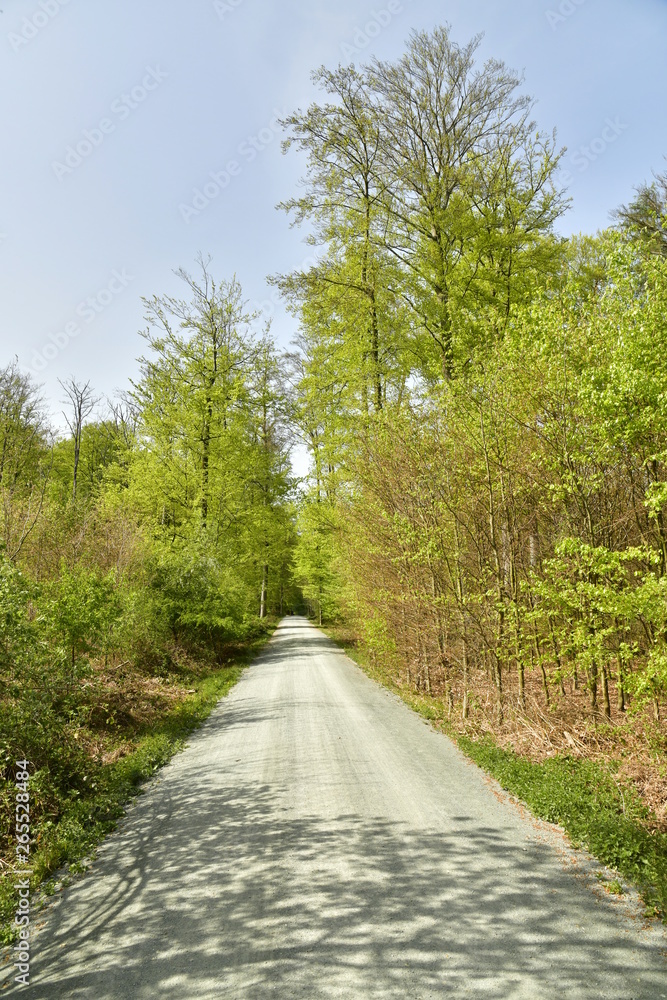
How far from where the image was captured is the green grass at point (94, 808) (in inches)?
183

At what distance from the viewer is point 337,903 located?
4031 mm

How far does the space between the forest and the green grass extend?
0.15 ft

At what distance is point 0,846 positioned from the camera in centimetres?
517

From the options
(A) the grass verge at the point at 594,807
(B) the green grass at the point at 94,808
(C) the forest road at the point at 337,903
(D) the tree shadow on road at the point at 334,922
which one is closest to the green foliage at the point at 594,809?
(A) the grass verge at the point at 594,807

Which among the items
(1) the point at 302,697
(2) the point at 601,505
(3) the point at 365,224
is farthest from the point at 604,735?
(3) the point at 365,224

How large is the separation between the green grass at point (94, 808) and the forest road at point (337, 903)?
0.23 meters

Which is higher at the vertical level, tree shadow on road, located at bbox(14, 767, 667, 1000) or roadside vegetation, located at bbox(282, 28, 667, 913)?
roadside vegetation, located at bbox(282, 28, 667, 913)

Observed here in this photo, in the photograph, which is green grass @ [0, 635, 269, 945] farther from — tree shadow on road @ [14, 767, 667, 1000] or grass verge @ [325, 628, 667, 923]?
grass verge @ [325, 628, 667, 923]

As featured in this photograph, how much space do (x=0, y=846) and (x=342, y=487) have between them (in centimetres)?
1116

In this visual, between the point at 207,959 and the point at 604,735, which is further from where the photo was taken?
the point at 604,735

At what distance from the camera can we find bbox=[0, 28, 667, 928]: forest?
19.9 feet

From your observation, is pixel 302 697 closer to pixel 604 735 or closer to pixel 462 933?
pixel 604 735

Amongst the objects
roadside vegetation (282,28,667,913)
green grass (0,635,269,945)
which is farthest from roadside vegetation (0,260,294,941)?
roadside vegetation (282,28,667,913)

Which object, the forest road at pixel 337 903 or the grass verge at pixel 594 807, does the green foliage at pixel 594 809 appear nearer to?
the grass verge at pixel 594 807
